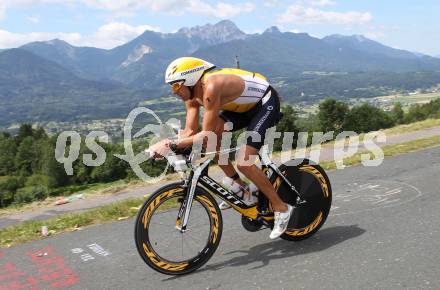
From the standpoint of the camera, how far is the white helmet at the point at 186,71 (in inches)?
190

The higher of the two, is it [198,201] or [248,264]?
[198,201]

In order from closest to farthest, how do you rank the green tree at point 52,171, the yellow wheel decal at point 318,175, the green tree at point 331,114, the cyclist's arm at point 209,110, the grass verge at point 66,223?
the cyclist's arm at point 209,110 < the yellow wheel decal at point 318,175 < the grass verge at point 66,223 < the green tree at point 331,114 < the green tree at point 52,171

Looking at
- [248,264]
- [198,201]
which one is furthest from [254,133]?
[248,264]

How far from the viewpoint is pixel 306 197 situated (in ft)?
19.3

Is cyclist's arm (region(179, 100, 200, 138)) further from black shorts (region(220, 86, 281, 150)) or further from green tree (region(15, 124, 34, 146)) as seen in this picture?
green tree (region(15, 124, 34, 146))

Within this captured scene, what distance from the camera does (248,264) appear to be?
505 cm

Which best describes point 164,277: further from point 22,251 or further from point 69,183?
point 69,183

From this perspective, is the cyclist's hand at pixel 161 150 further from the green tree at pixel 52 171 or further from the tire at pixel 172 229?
the green tree at pixel 52 171

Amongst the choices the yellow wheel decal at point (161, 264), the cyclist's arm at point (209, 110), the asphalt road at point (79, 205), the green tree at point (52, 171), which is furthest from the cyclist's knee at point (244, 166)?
the green tree at point (52, 171)

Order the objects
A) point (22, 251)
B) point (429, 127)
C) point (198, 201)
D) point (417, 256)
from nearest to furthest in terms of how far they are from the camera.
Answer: point (417, 256)
point (198, 201)
point (22, 251)
point (429, 127)

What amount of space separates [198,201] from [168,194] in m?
0.38

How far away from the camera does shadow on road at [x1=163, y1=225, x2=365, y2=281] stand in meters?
5.13

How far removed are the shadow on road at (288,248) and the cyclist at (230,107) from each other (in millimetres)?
248

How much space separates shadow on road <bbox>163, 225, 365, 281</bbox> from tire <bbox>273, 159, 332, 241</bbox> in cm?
13
